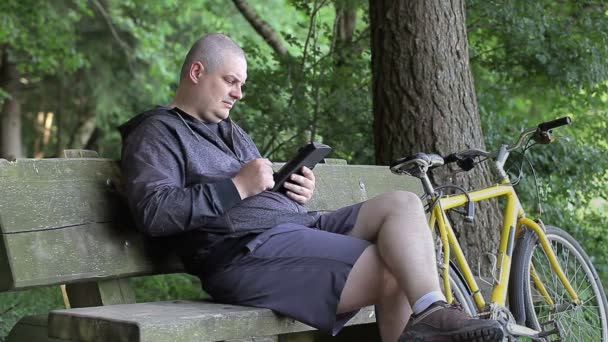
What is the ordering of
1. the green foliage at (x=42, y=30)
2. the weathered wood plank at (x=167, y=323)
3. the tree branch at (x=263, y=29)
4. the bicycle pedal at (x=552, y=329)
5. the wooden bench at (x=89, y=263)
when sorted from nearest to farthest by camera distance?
the weathered wood plank at (x=167, y=323), the wooden bench at (x=89, y=263), the bicycle pedal at (x=552, y=329), the tree branch at (x=263, y=29), the green foliage at (x=42, y=30)

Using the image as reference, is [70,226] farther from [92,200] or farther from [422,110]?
[422,110]

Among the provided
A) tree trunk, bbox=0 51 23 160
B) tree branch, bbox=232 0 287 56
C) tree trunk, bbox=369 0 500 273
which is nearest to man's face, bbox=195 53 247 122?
tree trunk, bbox=369 0 500 273

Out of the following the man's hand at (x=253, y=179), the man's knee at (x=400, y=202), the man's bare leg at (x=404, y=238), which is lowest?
the man's bare leg at (x=404, y=238)

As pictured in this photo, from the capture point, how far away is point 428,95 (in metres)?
4.77

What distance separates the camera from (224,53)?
3.39 meters

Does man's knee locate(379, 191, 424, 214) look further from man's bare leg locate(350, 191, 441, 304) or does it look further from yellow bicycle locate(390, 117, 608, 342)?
yellow bicycle locate(390, 117, 608, 342)

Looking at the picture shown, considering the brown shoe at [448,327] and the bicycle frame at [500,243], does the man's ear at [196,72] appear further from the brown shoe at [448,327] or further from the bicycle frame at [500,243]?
the brown shoe at [448,327]

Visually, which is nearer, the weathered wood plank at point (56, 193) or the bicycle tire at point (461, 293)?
the weathered wood plank at point (56, 193)

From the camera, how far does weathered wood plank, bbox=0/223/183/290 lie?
9.35ft

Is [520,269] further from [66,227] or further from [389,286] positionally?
[66,227]

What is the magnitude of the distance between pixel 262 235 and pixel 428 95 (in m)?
1.94

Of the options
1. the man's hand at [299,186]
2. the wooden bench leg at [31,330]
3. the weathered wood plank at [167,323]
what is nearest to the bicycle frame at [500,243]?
the man's hand at [299,186]

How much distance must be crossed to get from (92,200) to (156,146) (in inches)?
11.4

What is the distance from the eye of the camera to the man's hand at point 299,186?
3.36 metres
